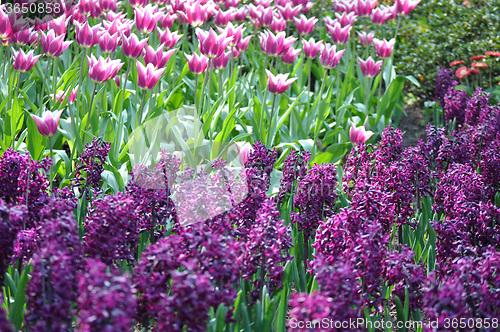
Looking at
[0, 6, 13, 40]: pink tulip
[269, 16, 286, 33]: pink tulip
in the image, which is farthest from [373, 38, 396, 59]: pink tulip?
[0, 6, 13, 40]: pink tulip

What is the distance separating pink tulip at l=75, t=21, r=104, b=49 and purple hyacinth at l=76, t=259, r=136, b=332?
2618 millimetres

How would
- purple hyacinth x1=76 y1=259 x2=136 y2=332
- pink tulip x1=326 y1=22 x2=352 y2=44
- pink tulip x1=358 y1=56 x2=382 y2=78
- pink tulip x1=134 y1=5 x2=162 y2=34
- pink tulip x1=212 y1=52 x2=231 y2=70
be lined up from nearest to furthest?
1. purple hyacinth x1=76 y1=259 x2=136 y2=332
2. pink tulip x1=134 y1=5 x2=162 y2=34
3. pink tulip x1=212 y1=52 x2=231 y2=70
4. pink tulip x1=358 y1=56 x2=382 y2=78
5. pink tulip x1=326 y1=22 x2=352 y2=44

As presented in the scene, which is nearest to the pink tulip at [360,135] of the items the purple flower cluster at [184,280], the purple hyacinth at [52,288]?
the purple flower cluster at [184,280]

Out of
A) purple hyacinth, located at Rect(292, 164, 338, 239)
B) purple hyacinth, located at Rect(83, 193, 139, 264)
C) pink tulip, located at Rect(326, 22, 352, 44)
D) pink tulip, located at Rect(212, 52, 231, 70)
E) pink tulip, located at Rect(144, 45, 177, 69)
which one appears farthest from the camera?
pink tulip, located at Rect(326, 22, 352, 44)

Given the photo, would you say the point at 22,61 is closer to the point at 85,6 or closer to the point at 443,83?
the point at 85,6

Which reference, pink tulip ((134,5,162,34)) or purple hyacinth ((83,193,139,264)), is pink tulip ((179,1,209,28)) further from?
purple hyacinth ((83,193,139,264))

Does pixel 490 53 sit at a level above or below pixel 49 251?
below

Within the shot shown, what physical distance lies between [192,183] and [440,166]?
212cm

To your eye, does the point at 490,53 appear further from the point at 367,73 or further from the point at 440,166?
the point at 440,166

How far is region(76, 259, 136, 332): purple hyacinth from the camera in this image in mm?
1625

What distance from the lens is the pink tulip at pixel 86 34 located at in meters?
3.99

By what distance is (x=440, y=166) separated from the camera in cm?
413

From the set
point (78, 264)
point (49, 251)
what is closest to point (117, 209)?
point (78, 264)

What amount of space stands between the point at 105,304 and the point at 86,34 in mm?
2802
